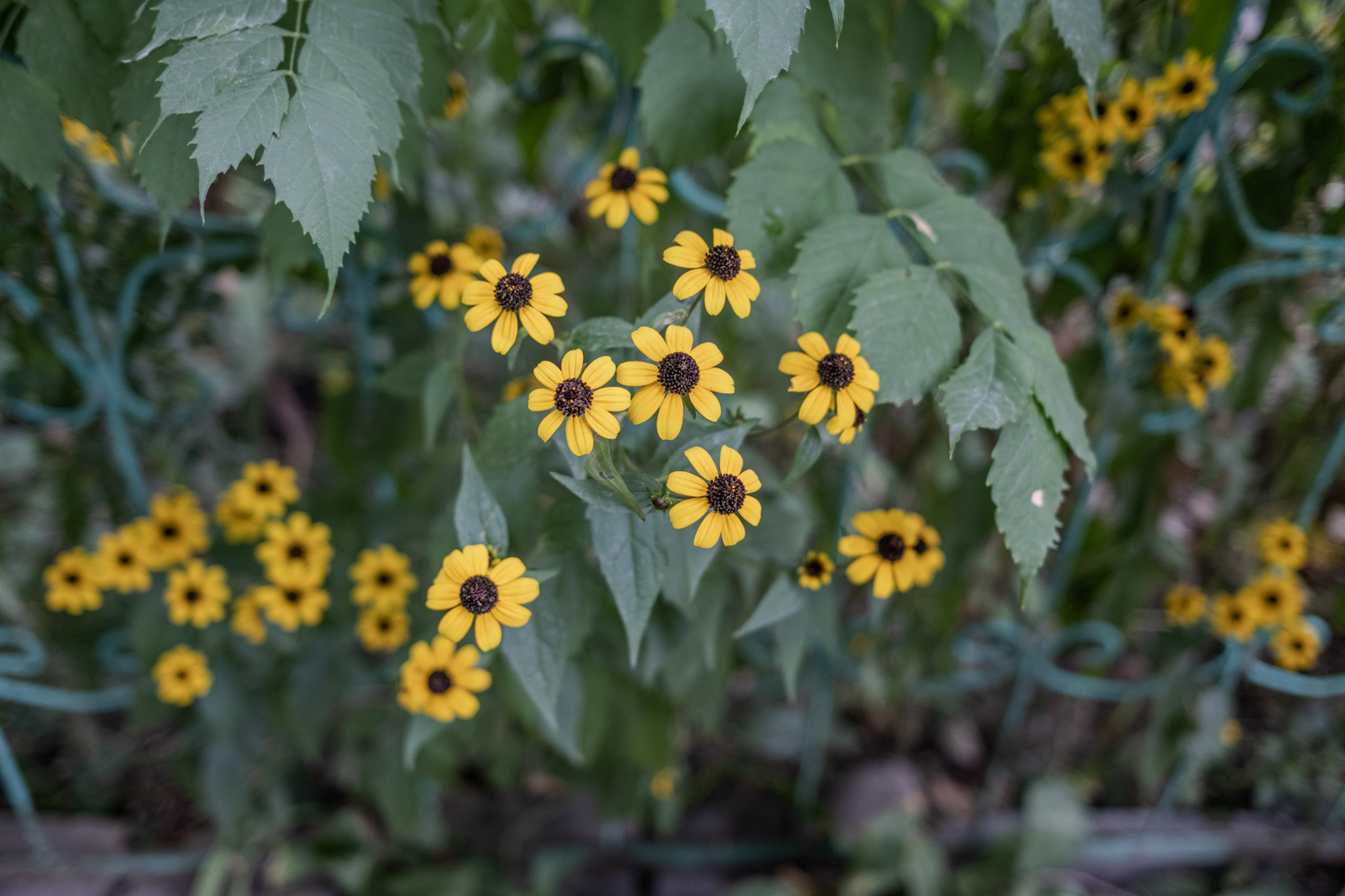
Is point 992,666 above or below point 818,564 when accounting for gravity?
below

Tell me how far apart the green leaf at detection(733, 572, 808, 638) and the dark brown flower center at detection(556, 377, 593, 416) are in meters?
0.36

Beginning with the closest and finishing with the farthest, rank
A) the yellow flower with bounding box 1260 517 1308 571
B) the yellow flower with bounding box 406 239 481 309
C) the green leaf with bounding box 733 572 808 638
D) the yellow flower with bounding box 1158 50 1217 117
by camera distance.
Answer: the green leaf with bounding box 733 572 808 638 < the yellow flower with bounding box 406 239 481 309 < the yellow flower with bounding box 1158 50 1217 117 < the yellow flower with bounding box 1260 517 1308 571

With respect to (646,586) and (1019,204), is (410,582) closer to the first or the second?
(646,586)

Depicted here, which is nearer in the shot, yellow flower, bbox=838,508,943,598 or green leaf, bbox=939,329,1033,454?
green leaf, bbox=939,329,1033,454

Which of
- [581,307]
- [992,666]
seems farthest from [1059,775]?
[581,307]

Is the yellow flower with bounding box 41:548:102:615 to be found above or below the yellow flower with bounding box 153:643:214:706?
above

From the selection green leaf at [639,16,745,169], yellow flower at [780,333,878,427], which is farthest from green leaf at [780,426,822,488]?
green leaf at [639,16,745,169]

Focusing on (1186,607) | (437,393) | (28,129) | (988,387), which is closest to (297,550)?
(437,393)

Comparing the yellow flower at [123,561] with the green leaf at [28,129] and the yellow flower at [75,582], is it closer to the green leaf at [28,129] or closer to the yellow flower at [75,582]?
the yellow flower at [75,582]

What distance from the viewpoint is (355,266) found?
1335 millimetres

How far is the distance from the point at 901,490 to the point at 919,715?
722mm

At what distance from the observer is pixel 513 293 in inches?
29.0

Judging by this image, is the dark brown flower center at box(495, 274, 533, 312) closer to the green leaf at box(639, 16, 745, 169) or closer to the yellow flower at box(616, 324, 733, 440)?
the yellow flower at box(616, 324, 733, 440)

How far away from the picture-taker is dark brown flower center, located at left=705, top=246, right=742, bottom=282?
28.8 inches
